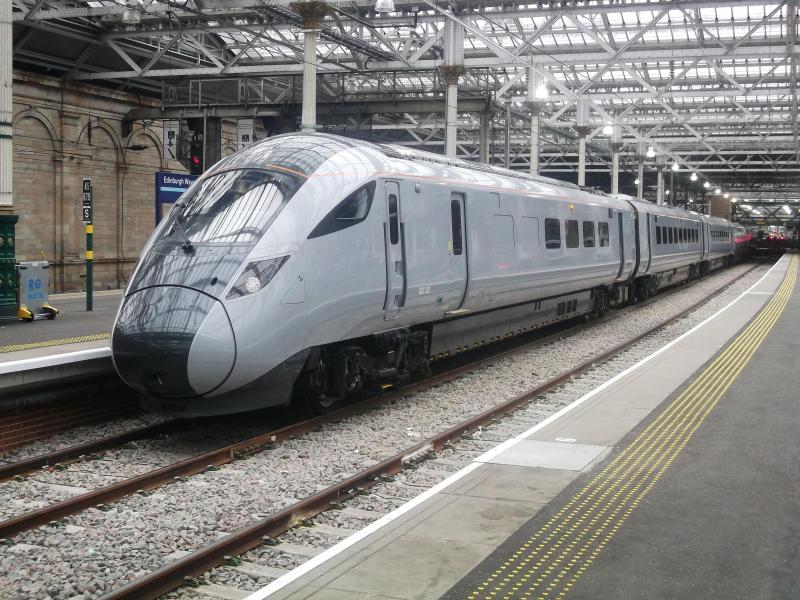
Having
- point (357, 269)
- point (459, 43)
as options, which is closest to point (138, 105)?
point (459, 43)

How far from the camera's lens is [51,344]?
1215 centimetres

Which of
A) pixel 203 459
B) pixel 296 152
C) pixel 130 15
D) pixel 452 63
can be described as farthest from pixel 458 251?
pixel 130 15

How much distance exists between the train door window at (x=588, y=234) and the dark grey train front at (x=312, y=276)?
16.4ft

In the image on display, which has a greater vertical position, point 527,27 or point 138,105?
point 527,27

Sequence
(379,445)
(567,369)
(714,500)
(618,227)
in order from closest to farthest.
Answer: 1. (714,500)
2. (379,445)
3. (567,369)
4. (618,227)

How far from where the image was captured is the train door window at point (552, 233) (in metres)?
16.8

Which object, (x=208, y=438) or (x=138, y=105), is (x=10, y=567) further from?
(x=138, y=105)

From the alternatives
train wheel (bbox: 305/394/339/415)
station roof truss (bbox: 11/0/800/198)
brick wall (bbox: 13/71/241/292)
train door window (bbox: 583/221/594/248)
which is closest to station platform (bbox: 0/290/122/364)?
train wheel (bbox: 305/394/339/415)

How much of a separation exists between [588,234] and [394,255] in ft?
32.3

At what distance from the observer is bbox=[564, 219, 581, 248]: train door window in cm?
1822

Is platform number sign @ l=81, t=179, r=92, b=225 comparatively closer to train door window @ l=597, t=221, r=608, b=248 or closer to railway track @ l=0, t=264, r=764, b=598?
railway track @ l=0, t=264, r=764, b=598

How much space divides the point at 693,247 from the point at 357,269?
30158mm

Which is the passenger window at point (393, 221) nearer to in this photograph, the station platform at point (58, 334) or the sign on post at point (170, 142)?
the station platform at point (58, 334)

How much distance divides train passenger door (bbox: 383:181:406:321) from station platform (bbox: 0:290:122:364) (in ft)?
12.9
